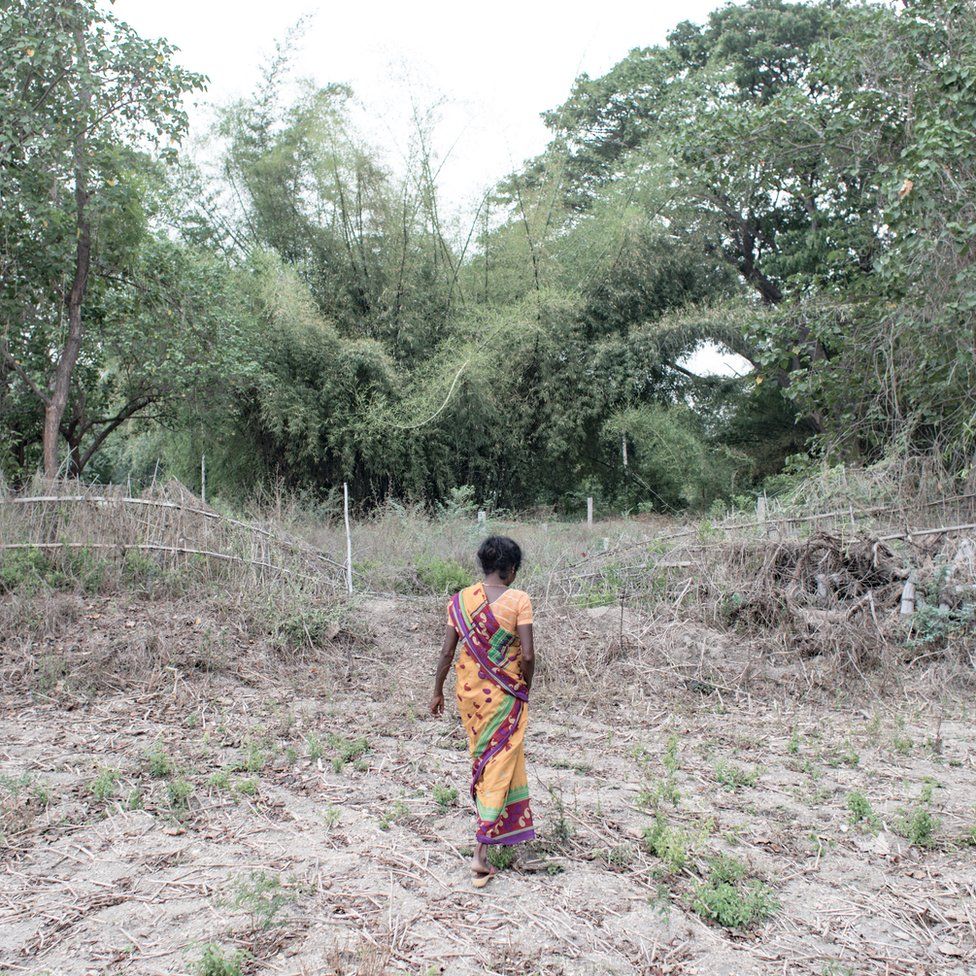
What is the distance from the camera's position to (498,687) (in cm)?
314

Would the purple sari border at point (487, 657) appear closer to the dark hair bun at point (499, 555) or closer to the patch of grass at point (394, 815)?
the dark hair bun at point (499, 555)

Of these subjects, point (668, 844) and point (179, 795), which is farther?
point (179, 795)

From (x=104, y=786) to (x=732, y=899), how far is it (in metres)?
2.66

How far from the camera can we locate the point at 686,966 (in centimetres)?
247

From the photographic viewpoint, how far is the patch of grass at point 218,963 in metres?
2.38

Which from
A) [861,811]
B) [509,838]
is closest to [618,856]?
[509,838]

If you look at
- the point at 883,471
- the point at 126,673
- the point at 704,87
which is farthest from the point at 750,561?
the point at 704,87

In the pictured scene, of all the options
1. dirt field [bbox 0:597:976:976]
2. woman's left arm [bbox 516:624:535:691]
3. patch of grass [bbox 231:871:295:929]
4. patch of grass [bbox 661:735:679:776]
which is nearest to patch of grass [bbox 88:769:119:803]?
dirt field [bbox 0:597:976:976]

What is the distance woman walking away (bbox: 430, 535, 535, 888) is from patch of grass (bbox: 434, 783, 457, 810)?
70 centimetres

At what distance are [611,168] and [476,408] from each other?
806cm

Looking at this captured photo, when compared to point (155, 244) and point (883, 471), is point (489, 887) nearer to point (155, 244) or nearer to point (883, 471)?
point (883, 471)

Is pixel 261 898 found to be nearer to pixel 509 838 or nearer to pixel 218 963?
pixel 218 963

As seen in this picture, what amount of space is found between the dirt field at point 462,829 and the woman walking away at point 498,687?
0.22 m

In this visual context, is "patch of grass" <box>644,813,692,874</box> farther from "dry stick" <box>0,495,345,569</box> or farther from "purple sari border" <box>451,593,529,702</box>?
"dry stick" <box>0,495,345,569</box>
